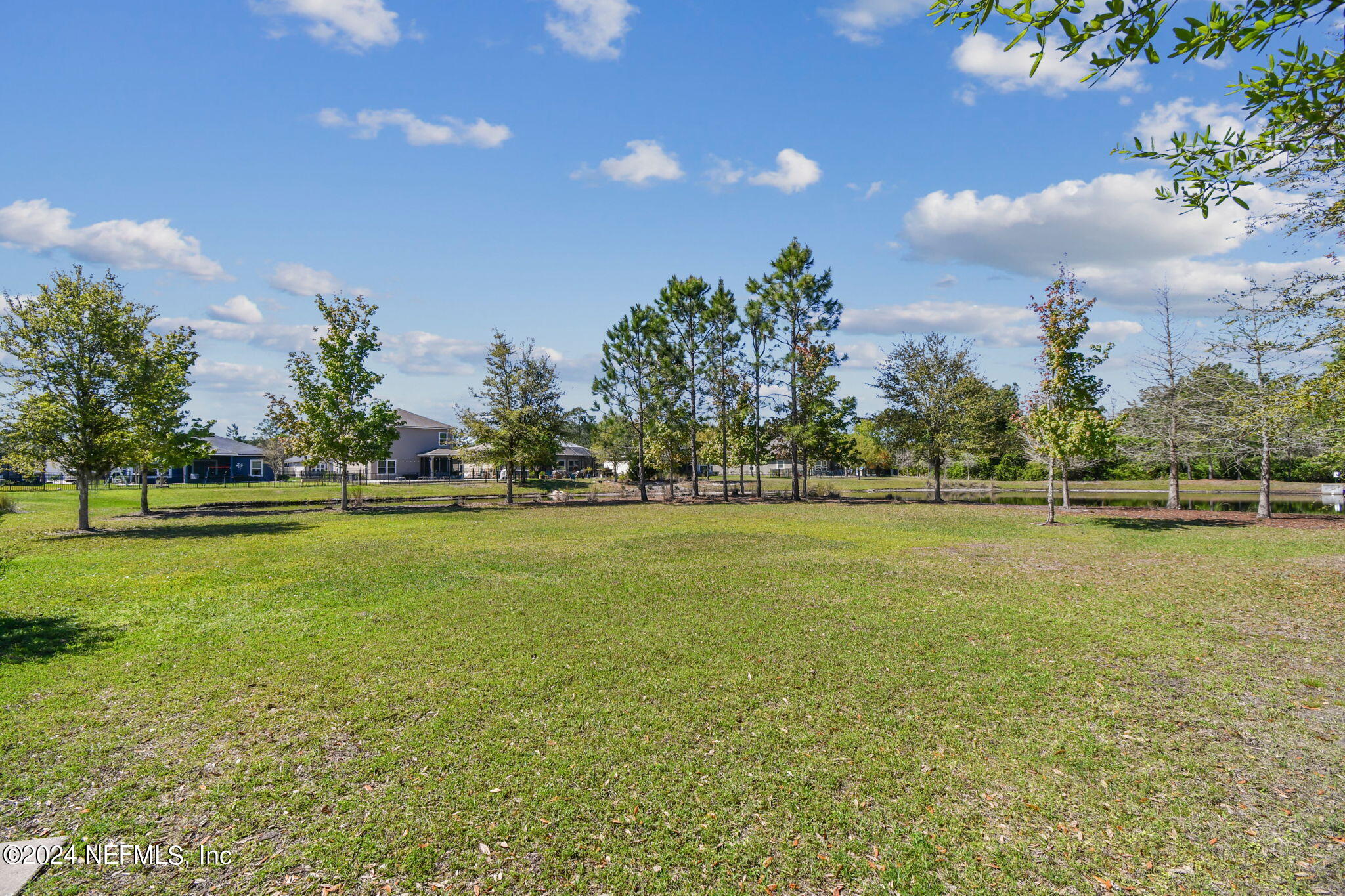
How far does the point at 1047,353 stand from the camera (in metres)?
22.6

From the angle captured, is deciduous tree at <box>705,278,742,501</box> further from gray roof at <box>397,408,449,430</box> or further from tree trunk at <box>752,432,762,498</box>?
gray roof at <box>397,408,449,430</box>

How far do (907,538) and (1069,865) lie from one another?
54.0ft

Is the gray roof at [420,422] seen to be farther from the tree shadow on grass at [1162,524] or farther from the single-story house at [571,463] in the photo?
the tree shadow on grass at [1162,524]

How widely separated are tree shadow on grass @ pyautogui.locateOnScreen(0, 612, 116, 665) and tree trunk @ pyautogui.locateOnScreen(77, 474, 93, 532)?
1520 centimetres

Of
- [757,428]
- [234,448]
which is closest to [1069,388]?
[757,428]

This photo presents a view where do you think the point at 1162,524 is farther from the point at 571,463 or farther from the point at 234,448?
the point at 234,448

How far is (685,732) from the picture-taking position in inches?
232

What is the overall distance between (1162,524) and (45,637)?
30543mm

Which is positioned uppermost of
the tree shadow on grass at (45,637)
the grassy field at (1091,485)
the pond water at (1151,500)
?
the tree shadow on grass at (45,637)

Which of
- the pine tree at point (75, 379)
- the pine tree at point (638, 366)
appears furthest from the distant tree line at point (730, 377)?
the pine tree at point (75, 379)

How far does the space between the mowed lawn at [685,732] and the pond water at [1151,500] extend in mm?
22512

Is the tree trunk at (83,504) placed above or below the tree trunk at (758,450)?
below

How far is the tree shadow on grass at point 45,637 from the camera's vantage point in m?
8.09

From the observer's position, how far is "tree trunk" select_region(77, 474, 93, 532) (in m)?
21.6
